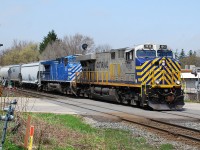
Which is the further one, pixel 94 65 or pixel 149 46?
pixel 94 65

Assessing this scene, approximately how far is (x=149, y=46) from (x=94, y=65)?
749 centimetres

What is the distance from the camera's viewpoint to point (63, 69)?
34812 mm

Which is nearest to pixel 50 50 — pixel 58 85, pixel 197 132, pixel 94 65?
pixel 58 85

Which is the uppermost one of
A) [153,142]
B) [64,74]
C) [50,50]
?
[50,50]

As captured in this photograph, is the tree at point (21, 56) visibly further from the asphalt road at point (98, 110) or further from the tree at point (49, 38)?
the asphalt road at point (98, 110)

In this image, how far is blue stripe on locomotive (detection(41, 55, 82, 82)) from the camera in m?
33.3

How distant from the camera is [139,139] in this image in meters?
12.0

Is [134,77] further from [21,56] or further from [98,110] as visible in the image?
[21,56]

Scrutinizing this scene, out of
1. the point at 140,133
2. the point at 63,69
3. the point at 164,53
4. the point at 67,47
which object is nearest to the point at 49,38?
the point at 67,47

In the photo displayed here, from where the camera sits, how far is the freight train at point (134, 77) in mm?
21609

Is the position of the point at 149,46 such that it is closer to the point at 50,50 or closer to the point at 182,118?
the point at 182,118

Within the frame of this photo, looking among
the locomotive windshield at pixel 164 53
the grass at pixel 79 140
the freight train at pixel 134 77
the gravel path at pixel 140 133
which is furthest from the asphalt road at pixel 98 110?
the grass at pixel 79 140

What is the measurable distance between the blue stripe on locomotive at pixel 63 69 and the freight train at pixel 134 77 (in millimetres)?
689

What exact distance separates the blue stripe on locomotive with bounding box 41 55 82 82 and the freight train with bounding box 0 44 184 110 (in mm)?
689
